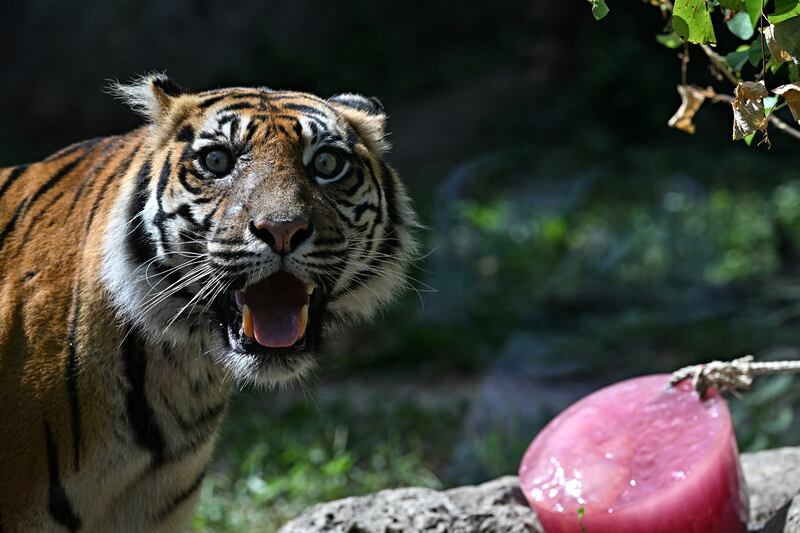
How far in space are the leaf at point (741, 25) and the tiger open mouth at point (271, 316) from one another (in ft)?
3.57

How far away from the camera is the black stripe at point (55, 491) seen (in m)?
2.43

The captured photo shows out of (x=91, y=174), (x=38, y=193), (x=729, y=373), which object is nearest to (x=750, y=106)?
Result: (x=729, y=373)

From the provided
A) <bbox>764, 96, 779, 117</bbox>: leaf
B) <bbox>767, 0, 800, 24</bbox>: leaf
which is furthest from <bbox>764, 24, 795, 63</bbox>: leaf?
<bbox>764, 96, 779, 117</bbox>: leaf

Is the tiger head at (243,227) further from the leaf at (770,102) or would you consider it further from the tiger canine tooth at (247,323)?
the leaf at (770,102)

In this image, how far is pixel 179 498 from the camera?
2.70 m

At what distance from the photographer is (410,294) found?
6980 mm

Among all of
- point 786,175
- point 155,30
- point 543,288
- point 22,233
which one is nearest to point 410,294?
point 543,288

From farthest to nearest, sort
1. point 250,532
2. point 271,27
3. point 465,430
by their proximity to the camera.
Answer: point 271,27, point 465,430, point 250,532

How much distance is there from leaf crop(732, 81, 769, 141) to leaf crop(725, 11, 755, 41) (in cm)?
35

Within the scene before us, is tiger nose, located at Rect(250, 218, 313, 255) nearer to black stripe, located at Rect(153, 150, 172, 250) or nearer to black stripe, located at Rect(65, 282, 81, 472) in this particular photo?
black stripe, located at Rect(153, 150, 172, 250)

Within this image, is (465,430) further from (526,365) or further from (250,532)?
(250,532)

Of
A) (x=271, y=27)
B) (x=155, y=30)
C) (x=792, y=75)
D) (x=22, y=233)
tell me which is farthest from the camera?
(x=271, y=27)

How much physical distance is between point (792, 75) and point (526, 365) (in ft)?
12.7

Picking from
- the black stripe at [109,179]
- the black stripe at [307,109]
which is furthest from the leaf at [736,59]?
the black stripe at [109,179]
